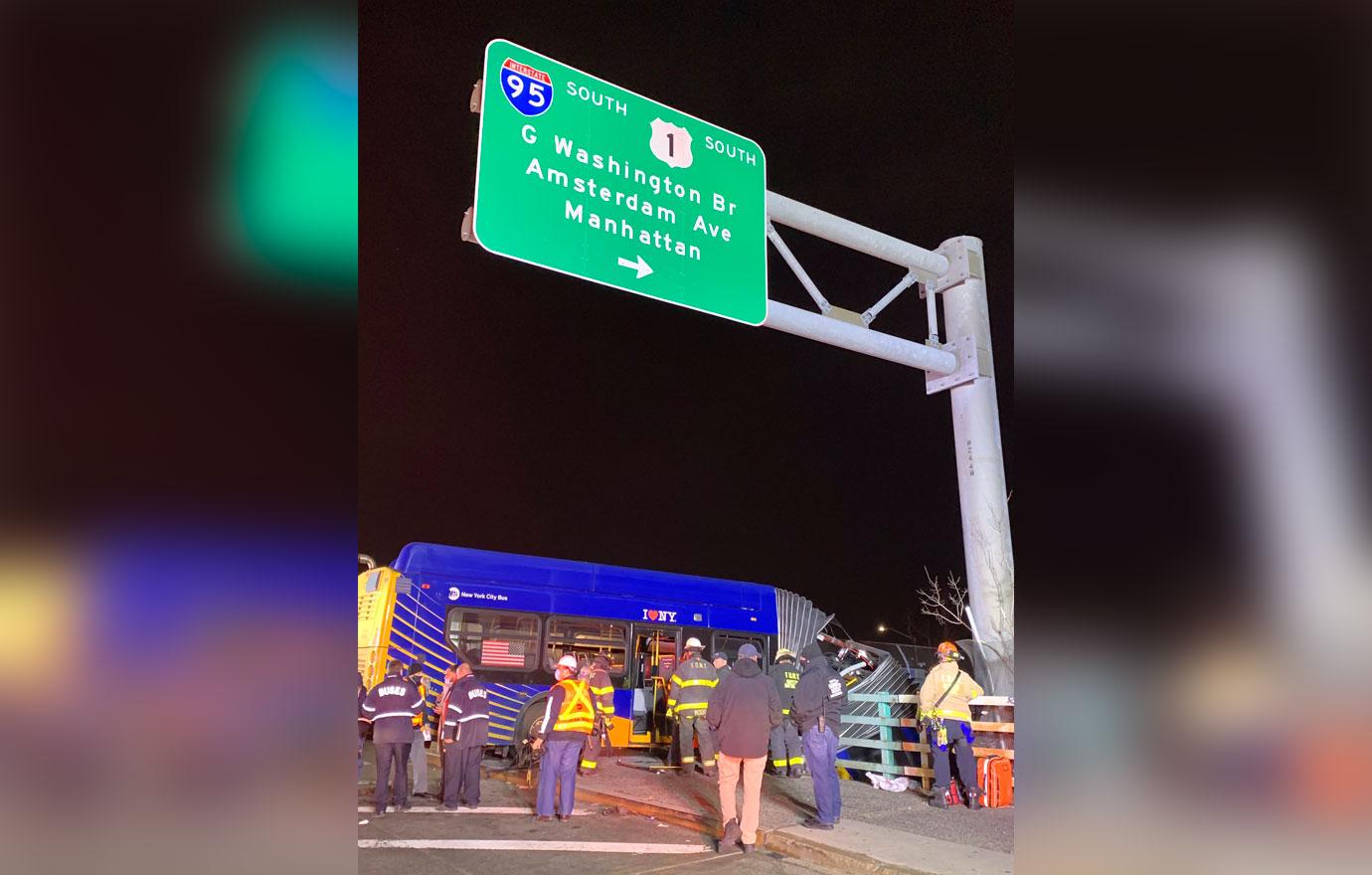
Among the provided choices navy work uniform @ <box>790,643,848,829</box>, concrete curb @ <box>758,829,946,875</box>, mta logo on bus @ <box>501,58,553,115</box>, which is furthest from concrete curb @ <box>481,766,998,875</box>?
mta logo on bus @ <box>501,58,553,115</box>

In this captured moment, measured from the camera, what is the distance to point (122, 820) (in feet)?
3.95

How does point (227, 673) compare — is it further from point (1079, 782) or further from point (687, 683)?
point (687, 683)

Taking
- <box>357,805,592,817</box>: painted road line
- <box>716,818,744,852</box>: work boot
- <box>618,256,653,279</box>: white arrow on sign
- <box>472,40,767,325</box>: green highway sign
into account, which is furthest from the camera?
<box>357,805,592,817</box>: painted road line

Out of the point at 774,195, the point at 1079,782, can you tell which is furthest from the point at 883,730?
the point at 1079,782

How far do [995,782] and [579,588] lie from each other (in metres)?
8.13

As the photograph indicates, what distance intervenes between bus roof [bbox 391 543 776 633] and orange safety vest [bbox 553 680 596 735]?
17.4 ft

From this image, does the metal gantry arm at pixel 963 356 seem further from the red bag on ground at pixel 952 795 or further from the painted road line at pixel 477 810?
the painted road line at pixel 477 810

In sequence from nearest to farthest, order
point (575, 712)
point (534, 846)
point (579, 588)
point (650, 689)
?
1. point (534, 846)
2. point (575, 712)
3. point (579, 588)
4. point (650, 689)

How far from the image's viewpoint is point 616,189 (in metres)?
8.65

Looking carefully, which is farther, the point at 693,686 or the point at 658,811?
the point at 693,686

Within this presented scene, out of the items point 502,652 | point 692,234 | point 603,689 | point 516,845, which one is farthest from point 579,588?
point 692,234

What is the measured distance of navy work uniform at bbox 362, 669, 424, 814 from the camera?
1052 centimetres

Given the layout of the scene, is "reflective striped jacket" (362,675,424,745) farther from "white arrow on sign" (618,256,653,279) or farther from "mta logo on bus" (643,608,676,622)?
"mta logo on bus" (643,608,676,622)

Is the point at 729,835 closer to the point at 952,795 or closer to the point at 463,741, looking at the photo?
the point at 952,795
